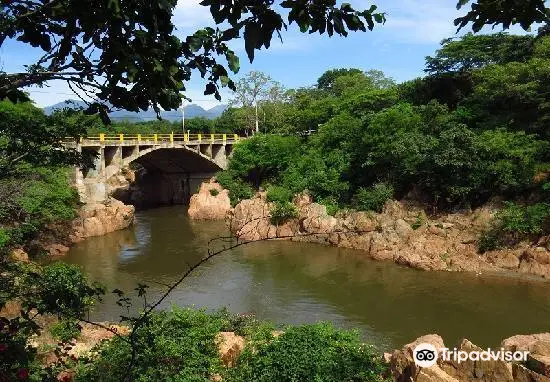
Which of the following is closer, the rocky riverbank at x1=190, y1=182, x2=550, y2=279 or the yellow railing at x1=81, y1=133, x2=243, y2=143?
the rocky riverbank at x1=190, y1=182, x2=550, y2=279

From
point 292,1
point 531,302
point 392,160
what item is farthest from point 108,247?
point 292,1

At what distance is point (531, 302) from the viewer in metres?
15.4

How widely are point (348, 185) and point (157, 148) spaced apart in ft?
46.0

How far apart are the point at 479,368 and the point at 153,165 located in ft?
118

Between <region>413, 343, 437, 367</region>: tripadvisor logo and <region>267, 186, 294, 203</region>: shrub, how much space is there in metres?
17.7

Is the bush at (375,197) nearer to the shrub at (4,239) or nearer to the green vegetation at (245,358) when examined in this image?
the green vegetation at (245,358)

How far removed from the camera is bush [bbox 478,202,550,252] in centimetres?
1789

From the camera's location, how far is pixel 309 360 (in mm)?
8281

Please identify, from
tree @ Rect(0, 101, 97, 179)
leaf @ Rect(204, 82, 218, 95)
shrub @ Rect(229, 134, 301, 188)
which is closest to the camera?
leaf @ Rect(204, 82, 218, 95)

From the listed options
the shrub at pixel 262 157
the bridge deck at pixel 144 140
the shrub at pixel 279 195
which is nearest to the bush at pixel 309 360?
the shrub at pixel 279 195

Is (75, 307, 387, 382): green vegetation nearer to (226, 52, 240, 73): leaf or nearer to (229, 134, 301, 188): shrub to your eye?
(226, 52, 240, 73): leaf

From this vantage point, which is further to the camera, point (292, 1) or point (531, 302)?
point (531, 302)

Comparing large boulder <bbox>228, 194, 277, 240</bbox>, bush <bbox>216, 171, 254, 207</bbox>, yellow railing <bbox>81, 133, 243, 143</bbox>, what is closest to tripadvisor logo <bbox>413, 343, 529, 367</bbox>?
large boulder <bbox>228, 194, 277, 240</bbox>

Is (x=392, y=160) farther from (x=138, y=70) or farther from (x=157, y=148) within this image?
(x=138, y=70)
